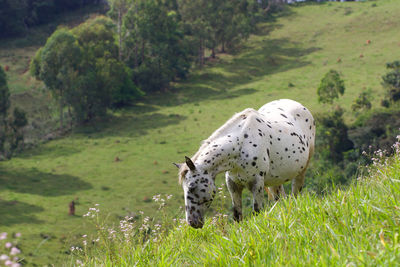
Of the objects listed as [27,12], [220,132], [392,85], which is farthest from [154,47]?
[220,132]

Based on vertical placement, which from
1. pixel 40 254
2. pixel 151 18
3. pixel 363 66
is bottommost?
pixel 40 254

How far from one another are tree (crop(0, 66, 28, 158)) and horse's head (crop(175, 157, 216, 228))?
63.6 m

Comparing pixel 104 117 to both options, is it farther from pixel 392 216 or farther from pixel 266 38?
pixel 392 216

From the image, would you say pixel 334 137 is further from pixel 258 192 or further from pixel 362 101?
pixel 258 192

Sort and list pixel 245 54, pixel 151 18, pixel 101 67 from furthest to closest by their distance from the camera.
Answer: pixel 245 54 < pixel 151 18 < pixel 101 67

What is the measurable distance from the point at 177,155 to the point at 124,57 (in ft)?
138

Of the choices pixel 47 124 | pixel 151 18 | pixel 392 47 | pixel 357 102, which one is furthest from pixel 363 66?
pixel 47 124

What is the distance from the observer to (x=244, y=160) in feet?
28.0

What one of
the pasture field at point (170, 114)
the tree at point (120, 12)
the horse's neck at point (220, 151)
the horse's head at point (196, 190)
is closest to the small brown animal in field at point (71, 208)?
the pasture field at point (170, 114)

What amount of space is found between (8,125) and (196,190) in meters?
65.6

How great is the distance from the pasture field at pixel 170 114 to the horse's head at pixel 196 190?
1604 cm

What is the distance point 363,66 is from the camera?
8100 centimetres

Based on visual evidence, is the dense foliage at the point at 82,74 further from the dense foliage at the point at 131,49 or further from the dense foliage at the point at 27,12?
Answer: the dense foliage at the point at 27,12

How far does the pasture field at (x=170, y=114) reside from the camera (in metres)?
46.2
